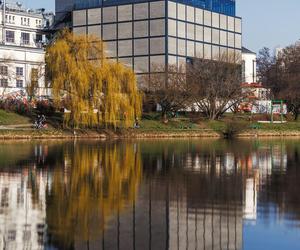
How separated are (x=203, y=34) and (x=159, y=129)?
120 ft

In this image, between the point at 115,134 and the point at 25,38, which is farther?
the point at 25,38

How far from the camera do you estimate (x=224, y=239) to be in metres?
13.9

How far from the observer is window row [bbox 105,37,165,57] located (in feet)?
318

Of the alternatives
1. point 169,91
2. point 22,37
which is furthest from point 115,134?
point 22,37

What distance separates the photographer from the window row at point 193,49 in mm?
97562

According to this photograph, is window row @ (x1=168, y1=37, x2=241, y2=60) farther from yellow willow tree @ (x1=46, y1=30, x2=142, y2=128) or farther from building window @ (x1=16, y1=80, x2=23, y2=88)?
yellow willow tree @ (x1=46, y1=30, x2=142, y2=128)

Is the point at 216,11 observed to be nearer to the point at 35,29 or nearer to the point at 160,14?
the point at 160,14

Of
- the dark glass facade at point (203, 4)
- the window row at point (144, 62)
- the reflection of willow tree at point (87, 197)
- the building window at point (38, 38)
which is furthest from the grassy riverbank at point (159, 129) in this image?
the building window at point (38, 38)

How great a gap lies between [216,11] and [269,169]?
78753 millimetres

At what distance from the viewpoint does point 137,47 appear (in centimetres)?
9875

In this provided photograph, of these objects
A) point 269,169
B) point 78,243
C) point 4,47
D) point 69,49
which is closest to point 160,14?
point 4,47

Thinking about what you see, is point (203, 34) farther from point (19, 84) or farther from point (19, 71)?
point (19, 84)

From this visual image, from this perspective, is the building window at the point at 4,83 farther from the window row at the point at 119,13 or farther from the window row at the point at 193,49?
the window row at the point at 193,49

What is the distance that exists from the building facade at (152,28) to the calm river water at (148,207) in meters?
67.4
